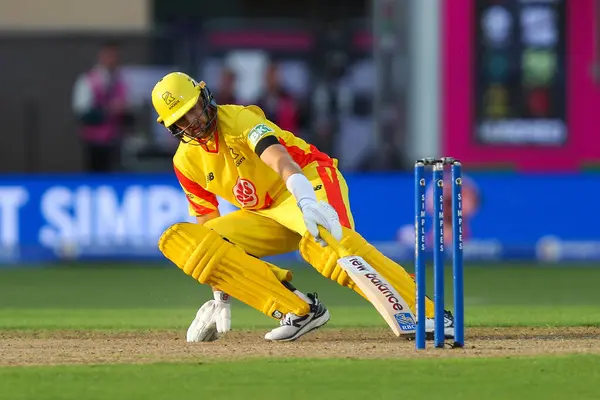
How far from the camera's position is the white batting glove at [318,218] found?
318 inches

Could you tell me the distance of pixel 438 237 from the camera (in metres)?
7.85

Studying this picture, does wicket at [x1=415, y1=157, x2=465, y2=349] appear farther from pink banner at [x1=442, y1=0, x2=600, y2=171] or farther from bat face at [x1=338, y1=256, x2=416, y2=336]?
pink banner at [x1=442, y1=0, x2=600, y2=171]

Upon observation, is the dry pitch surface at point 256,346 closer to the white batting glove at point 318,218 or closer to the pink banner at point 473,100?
the white batting glove at point 318,218

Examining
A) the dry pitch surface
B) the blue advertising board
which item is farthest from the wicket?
the blue advertising board

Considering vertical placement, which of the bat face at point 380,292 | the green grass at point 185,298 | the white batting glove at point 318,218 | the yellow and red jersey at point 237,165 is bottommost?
the green grass at point 185,298

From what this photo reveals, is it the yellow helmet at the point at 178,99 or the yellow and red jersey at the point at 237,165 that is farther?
the yellow and red jersey at the point at 237,165

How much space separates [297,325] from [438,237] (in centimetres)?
143

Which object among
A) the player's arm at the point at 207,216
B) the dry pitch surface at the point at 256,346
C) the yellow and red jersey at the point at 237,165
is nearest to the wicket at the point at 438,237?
the dry pitch surface at the point at 256,346

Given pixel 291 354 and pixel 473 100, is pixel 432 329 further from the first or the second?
pixel 473 100

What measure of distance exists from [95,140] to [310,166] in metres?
10.2

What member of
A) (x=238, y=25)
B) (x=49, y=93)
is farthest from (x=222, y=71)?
(x=49, y=93)

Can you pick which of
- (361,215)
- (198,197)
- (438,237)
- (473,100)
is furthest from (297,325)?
(473,100)

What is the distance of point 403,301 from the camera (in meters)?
8.51

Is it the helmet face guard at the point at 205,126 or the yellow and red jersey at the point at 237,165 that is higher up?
the helmet face guard at the point at 205,126
